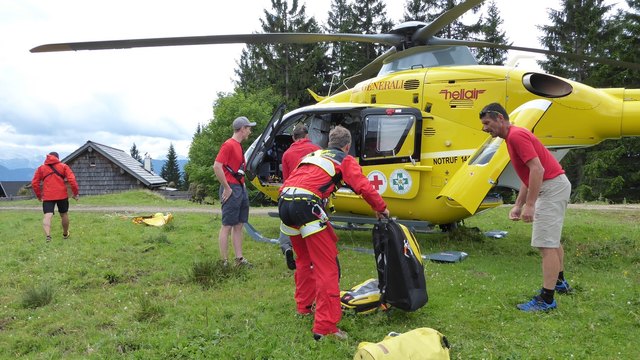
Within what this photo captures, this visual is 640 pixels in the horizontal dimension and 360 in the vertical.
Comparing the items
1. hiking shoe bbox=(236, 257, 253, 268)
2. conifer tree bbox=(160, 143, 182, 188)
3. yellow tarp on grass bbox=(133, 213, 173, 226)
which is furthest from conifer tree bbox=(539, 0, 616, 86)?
conifer tree bbox=(160, 143, 182, 188)

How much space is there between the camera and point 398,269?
4227 mm

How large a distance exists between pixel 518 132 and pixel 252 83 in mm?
37226

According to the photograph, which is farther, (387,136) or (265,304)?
(387,136)

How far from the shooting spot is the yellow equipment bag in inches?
119

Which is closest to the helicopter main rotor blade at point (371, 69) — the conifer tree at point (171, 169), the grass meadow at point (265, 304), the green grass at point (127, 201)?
the grass meadow at point (265, 304)

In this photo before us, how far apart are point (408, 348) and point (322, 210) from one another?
4.75 ft

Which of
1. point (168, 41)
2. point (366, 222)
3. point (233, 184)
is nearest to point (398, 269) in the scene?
point (233, 184)

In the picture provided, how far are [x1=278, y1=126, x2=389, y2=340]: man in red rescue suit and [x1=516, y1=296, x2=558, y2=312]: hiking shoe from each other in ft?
5.85

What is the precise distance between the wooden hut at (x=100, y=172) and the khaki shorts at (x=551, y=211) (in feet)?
95.2

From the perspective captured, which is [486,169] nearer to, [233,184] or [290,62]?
[233,184]

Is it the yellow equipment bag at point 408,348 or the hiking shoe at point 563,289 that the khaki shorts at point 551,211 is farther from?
the yellow equipment bag at point 408,348

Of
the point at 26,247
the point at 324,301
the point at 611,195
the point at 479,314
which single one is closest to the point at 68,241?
the point at 26,247

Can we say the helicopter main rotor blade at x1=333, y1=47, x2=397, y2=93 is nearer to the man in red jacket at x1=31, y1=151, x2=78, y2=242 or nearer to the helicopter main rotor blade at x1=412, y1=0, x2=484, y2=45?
the helicopter main rotor blade at x1=412, y1=0, x2=484, y2=45

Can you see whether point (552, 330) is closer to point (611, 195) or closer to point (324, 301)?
point (324, 301)
